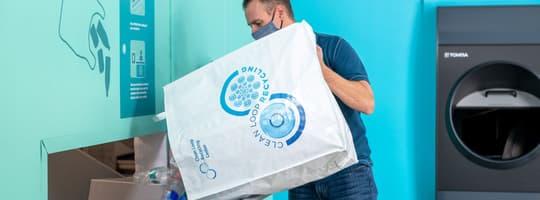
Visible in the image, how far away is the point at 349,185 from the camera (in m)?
1.99

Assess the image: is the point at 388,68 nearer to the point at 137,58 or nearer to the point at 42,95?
the point at 137,58

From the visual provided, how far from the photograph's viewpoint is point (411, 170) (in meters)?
2.75

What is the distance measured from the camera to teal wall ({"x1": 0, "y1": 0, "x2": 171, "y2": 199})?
130cm

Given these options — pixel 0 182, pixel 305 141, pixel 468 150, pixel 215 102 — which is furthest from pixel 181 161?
pixel 468 150

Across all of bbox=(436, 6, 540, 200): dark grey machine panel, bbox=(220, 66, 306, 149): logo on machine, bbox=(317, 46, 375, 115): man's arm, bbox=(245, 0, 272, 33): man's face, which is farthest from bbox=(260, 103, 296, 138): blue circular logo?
bbox=(436, 6, 540, 200): dark grey machine panel

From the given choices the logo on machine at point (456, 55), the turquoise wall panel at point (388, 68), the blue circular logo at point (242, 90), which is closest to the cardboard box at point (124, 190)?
the blue circular logo at point (242, 90)

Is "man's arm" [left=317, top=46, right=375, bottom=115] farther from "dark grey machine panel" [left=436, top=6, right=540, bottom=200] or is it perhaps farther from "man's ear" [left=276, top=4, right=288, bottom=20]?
"dark grey machine panel" [left=436, top=6, right=540, bottom=200]

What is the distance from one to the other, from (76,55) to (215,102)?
0.36 m

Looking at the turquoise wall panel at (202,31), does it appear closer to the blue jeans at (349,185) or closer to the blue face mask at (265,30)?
the blue face mask at (265,30)

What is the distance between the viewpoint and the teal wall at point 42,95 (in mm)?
1305

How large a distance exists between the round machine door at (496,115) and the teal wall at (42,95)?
142 centimetres

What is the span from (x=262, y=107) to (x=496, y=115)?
1.37m

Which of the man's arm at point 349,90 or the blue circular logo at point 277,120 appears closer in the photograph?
the blue circular logo at point 277,120

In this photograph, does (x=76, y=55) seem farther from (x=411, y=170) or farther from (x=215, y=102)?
(x=411, y=170)
